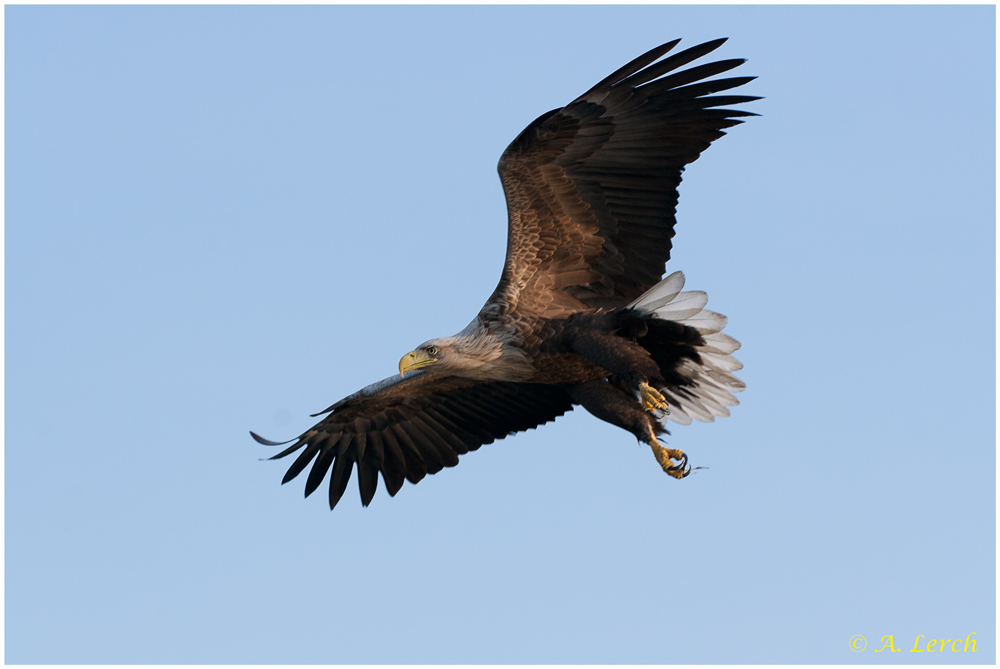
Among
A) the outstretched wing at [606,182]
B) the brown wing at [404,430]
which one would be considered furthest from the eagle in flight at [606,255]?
the brown wing at [404,430]

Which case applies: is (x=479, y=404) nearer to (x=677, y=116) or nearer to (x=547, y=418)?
(x=547, y=418)

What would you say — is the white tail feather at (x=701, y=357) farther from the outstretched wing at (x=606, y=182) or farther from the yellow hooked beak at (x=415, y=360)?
the yellow hooked beak at (x=415, y=360)

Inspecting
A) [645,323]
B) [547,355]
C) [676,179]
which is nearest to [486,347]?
[547,355]

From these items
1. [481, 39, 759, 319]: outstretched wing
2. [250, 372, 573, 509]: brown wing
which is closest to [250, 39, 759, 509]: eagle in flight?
[481, 39, 759, 319]: outstretched wing

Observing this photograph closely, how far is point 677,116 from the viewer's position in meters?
9.73

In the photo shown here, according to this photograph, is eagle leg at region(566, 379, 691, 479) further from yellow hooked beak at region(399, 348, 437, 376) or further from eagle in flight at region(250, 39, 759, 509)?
yellow hooked beak at region(399, 348, 437, 376)

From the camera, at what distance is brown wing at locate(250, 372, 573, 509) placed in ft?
36.5

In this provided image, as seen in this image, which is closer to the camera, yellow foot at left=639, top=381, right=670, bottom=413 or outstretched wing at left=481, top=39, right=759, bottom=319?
yellow foot at left=639, top=381, right=670, bottom=413

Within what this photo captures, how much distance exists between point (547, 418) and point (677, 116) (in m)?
2.73

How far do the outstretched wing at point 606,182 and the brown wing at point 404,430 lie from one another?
1494mm

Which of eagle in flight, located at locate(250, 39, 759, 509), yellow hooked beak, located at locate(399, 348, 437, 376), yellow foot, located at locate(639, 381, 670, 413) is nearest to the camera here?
yellow foot, located at locate(639, 381, 670, 413)

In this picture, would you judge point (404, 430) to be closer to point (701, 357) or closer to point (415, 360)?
point (415, 360)

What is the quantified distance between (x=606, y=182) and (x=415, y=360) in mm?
1870

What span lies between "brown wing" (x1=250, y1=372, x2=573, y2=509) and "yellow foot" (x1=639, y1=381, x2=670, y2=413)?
1.95 meters
